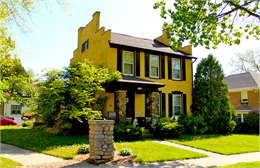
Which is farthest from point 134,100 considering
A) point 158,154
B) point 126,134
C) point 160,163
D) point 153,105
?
point 160,163

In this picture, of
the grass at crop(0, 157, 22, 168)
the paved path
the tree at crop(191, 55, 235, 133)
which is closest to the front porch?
the tree at crop(191, 55, 235, 133)

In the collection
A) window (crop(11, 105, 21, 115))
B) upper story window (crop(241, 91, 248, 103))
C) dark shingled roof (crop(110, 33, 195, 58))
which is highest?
dark shingled roof (crop(110, 33, 195, 58))

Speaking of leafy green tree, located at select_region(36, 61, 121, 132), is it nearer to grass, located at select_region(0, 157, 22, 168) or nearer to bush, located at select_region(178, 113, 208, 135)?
grass, located at select_region(0, 157, 22, 168)

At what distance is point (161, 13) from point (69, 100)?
7.24 m

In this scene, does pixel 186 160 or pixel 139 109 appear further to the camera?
pixel 139 109

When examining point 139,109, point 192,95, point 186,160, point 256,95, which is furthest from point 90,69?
point 256,95

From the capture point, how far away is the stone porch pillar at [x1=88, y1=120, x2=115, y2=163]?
760cm

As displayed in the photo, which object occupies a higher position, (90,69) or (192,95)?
(90,69)

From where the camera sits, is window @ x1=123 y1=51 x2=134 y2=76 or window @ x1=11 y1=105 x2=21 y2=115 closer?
window @ x1=123 y1=51 x2=134 y2=76

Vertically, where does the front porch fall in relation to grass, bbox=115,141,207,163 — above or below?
above

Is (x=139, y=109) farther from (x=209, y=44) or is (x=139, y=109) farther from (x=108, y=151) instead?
(x=108, y=151)

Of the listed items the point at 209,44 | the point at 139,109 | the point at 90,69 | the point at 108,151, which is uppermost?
the point at 209,44

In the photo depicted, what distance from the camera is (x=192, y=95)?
19.3m

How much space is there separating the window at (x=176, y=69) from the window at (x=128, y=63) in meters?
4.24
